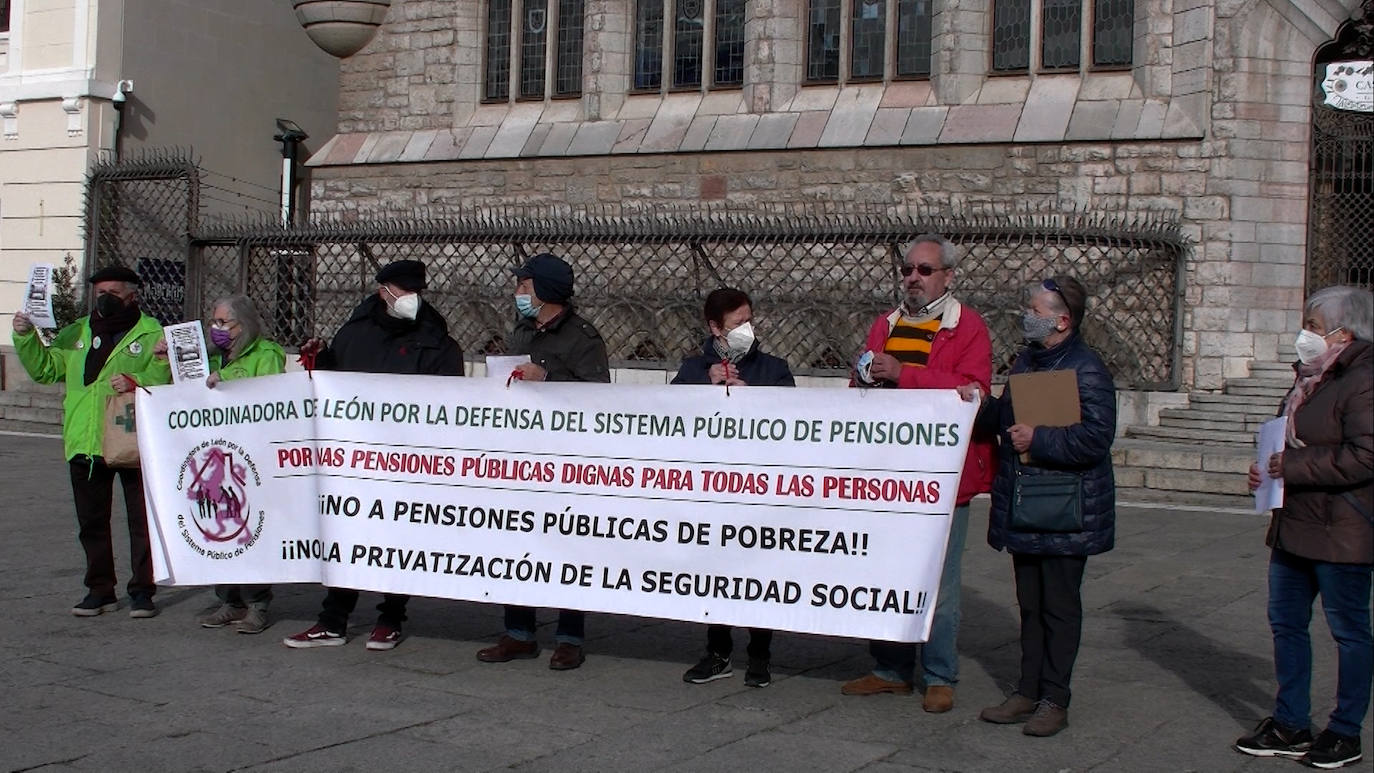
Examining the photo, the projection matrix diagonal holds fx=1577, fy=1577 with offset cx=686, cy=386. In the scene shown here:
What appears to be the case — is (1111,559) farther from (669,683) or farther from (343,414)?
(343,414)

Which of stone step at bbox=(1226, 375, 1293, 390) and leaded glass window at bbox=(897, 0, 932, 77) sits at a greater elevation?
leaded glass window at bbox=(897, 0, 932, 77)

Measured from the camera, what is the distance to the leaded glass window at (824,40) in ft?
65.4

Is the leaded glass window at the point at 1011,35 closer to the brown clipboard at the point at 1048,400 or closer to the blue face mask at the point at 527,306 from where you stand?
the blue face mask at the point at 527,306

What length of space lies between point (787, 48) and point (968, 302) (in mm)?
4917

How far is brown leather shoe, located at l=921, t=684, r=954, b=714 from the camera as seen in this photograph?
20.7ft

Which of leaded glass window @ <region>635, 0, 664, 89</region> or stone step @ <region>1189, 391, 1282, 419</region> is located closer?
stone step @ <region>1189, 391, 1282, 419</region>

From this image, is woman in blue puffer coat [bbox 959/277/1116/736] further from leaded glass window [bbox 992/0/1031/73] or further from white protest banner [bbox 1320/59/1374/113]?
leaded glass window [bbox 992/0/1031/73]

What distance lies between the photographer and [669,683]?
22.4 feet

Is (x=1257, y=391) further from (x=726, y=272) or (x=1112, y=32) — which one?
(x=726, y=272)

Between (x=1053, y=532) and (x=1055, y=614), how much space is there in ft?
1.08

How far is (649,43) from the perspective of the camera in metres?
21.3

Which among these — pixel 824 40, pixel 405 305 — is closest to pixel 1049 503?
pixel 405 305

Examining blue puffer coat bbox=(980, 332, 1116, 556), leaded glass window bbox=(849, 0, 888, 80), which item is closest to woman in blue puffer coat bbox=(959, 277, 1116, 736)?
blue puffer coat bbox=(980, 332, 1116, 556)

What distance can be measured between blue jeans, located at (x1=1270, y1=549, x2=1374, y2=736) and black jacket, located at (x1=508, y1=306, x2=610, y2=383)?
3000 millimetres
